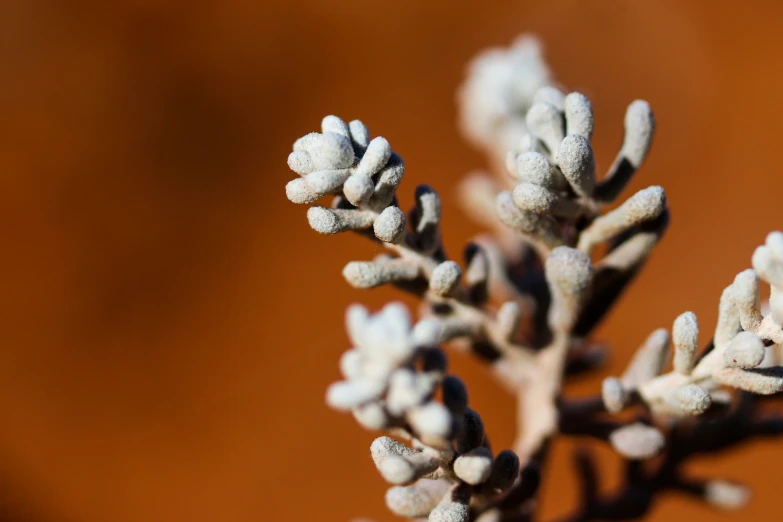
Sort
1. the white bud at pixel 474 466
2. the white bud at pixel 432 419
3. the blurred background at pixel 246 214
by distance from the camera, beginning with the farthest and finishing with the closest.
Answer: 1. the blurred background at pixel 246 214
2. the white bud at pixel 474 466
3. the white bud at pixel 432 419

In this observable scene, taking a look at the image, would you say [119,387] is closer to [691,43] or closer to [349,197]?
[349,197]

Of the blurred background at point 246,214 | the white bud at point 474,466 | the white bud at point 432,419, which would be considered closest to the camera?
the white bud at point 432,419

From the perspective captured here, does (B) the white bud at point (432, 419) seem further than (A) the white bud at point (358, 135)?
No

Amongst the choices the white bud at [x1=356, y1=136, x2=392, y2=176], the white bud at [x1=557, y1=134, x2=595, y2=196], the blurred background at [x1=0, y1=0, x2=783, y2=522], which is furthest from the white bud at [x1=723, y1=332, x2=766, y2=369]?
the blurred background at [x1=0, y1=0, x2=783, y2=522]

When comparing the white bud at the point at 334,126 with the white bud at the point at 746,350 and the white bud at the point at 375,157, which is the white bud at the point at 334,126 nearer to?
the white bud at the point at 375,157

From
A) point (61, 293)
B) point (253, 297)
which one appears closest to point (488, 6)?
point (253, 297)

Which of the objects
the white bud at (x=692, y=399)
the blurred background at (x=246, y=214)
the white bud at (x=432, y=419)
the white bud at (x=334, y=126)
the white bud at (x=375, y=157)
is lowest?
the white bud at (x=432, y=419)

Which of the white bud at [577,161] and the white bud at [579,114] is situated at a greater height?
the white bud at [579,114]

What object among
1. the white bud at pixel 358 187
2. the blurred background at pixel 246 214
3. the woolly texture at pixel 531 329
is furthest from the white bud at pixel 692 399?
the blurred background at pixel 246 214

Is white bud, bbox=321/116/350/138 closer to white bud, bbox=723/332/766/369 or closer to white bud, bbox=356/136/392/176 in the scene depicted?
white bud, bbox=356/136/392/176

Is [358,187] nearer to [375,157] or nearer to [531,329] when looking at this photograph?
[375,157]
